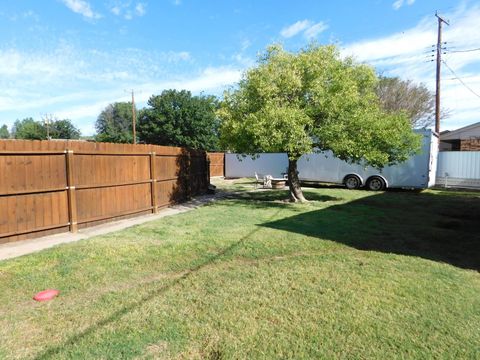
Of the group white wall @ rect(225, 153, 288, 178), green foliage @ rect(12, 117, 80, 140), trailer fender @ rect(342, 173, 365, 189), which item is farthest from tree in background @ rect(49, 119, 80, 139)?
trailer fender @ rect(342, 173, 365, 189)

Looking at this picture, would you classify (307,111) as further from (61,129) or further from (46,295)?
(61,129)

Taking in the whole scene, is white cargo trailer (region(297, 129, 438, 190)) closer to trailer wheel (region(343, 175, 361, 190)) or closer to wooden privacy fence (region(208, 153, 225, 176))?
trailer wheel (region(343, 175, 361, 190))

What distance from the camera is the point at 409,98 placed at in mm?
30062

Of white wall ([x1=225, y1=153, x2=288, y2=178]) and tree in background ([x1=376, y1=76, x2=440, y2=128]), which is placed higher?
tree in background ([x1=376, y1=76, x2=440, y2=128])

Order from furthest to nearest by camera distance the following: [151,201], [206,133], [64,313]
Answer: [206,133]
[151,201]
[64,313]

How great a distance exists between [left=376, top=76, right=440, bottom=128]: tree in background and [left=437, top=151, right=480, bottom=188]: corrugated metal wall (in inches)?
536

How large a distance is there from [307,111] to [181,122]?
34005 millimetres

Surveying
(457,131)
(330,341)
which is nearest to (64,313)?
(330,341)

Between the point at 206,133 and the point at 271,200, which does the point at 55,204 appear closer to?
the point at 271,200

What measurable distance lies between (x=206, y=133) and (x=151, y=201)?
33.7m

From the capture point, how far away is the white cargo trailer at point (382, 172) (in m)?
15.1

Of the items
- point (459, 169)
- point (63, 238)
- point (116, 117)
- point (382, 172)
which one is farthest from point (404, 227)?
point (116, 117)

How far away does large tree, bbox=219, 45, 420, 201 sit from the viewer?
10.0m

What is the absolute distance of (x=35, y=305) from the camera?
3.85 meters
